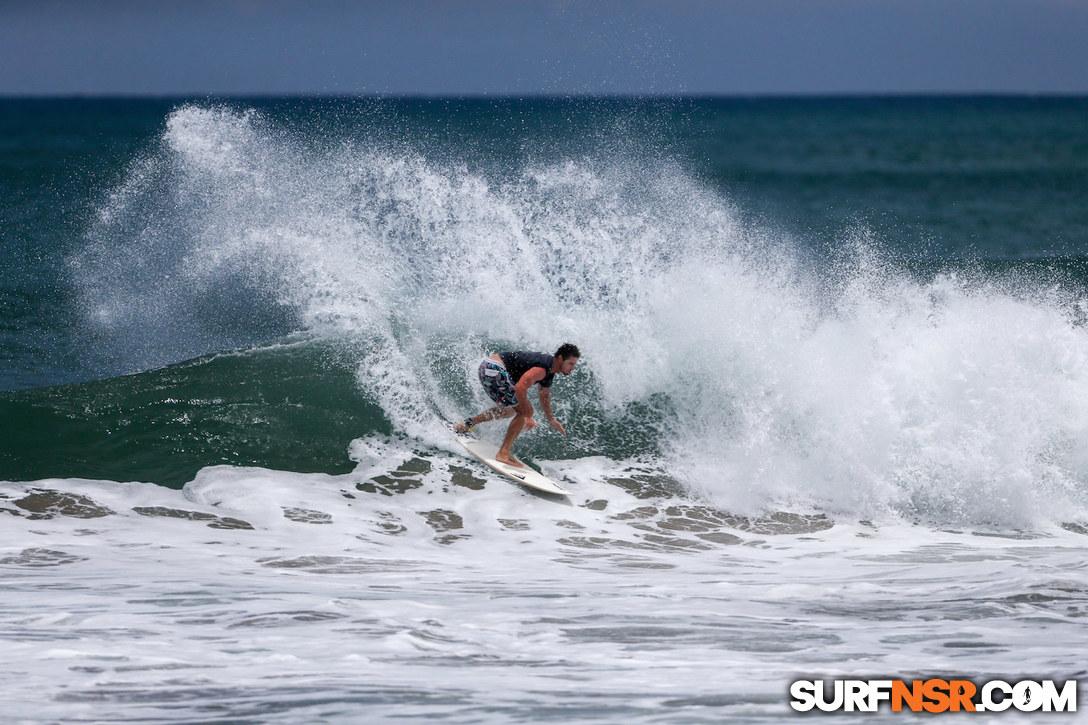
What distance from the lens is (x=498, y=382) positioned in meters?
9.65

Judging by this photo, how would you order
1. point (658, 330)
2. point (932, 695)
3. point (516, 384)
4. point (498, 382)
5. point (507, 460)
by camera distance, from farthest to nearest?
point (658, 330), point (507, 460), point (498, 382), point (516, 384), point (932, 695)

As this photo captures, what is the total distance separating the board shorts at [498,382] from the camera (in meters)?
9.62

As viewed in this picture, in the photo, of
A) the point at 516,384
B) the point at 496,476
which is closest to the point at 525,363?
the point at 516,384

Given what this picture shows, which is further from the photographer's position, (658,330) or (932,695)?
(658,330)

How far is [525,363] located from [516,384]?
220mm

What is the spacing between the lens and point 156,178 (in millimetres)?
28203

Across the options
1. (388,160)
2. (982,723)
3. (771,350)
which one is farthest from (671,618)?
(388,160)

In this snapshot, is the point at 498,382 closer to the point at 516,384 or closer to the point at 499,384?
the point at 499,384

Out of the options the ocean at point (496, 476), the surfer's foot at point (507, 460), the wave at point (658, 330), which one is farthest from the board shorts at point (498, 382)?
the wave at point (658, 330)

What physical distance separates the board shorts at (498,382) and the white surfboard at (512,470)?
61 cm

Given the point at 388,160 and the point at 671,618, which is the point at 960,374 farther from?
the point at 388,160

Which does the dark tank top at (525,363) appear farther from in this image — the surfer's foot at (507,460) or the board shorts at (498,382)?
the surfer's foot at (507,460)

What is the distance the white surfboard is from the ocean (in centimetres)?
15

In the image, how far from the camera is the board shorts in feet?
31.6
